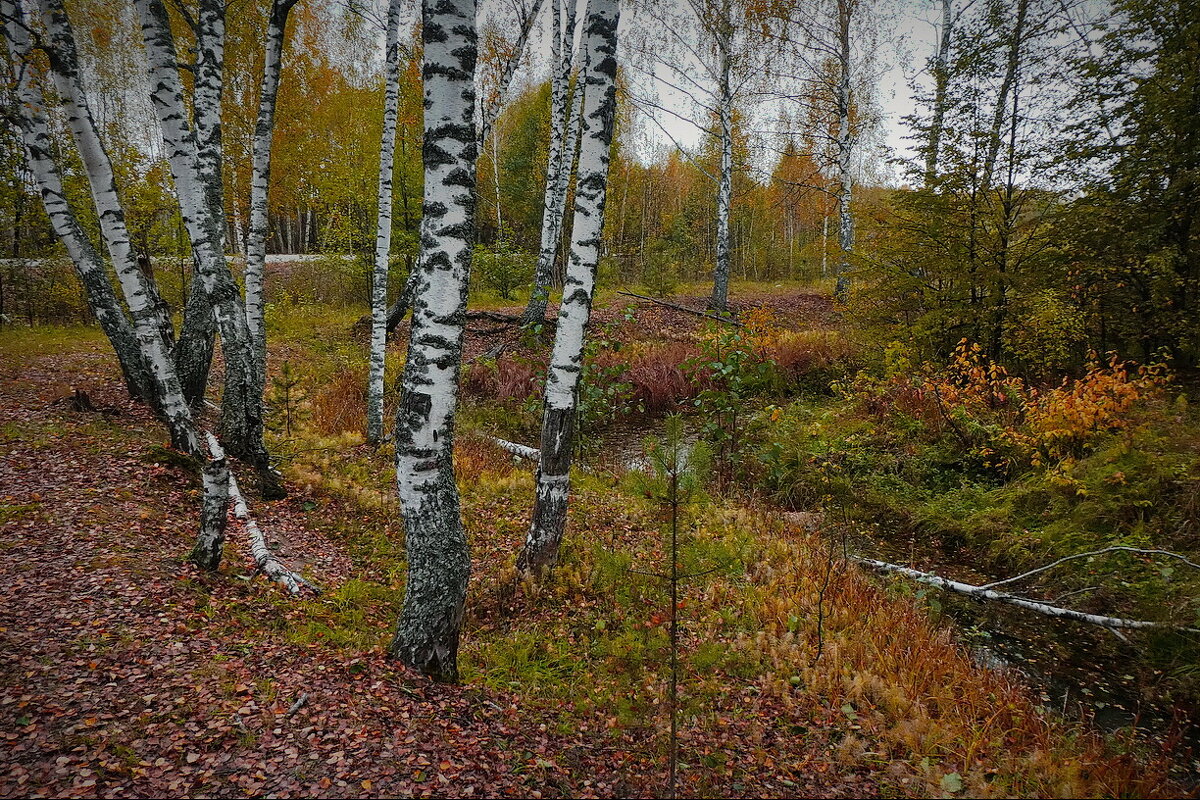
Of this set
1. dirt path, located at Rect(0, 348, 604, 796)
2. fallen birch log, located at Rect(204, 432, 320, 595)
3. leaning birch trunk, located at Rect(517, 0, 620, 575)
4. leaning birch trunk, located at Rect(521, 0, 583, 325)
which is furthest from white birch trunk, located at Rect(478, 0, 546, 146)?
dirt path, located at Rect(0, 348, 604, 796)

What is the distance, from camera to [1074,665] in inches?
165

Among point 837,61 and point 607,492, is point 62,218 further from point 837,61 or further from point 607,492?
point 837,61

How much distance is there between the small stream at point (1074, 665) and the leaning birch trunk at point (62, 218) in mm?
9757

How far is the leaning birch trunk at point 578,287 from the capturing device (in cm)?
405

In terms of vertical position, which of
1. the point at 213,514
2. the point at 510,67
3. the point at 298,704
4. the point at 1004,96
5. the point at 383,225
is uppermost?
the point at 510,67

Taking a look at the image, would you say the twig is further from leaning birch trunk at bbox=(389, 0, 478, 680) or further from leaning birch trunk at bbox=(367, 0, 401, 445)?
leaning birch trunk at bbox=(367, 0, 401, 445)

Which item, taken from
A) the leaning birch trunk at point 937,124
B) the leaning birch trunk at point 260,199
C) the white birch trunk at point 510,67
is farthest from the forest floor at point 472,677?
the white birch trunk at point 510,67

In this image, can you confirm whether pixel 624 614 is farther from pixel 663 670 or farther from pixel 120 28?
pixel 120 28

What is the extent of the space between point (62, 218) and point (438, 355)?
6.47 meters

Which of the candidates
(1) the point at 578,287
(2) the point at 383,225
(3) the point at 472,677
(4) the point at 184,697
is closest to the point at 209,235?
(2) the point at 383,225

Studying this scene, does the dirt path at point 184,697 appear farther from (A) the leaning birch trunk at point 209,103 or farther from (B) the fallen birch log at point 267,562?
(A) the leaning birch trunk at point 209,103

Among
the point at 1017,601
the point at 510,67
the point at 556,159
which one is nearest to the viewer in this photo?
the point at 1017,601

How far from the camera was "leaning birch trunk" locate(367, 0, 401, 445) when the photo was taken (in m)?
6.96

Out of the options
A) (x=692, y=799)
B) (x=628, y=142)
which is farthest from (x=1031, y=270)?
(x=628, y=142)
